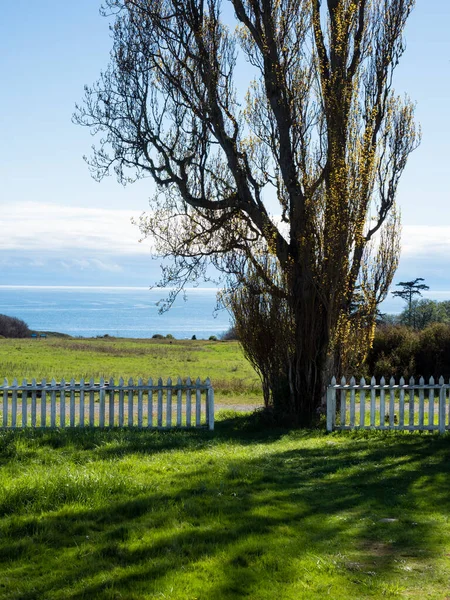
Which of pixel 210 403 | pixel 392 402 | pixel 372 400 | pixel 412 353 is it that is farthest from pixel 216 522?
pixel 412 353

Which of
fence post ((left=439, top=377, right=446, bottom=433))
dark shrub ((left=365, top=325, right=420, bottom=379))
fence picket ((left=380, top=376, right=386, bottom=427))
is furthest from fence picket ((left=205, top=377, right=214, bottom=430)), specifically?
dark shrub ((left=365, top=325, right=420, bottom=379))

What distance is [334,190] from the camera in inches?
554

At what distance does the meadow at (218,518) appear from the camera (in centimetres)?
541

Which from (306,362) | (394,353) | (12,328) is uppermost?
(12,328)

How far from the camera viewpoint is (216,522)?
22.4 ft

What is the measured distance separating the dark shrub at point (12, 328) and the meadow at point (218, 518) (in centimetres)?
4348

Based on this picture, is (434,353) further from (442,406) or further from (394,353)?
(442,406)

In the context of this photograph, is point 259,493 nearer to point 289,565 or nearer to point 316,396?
point 289,565

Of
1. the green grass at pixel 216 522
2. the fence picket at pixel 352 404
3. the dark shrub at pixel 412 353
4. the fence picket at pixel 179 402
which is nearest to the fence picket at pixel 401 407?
the fence picket at pixel 352 404

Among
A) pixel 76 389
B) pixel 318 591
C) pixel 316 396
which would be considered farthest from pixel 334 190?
pixel 318 591

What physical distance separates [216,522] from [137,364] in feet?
76.6

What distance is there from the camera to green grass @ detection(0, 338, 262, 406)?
74.0 ft

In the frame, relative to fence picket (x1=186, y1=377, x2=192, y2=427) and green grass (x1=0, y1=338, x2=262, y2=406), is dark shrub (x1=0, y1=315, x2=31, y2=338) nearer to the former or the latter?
green grass (x1=0, y1=338, x2=262, y2=406)

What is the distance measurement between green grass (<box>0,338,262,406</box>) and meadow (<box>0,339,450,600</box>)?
861cm
